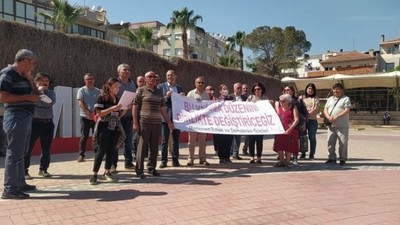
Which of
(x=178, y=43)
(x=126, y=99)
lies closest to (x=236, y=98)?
(x=126, y=99)

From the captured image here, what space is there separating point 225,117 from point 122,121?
2.26 metres

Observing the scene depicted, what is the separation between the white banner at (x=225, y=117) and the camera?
8117mm

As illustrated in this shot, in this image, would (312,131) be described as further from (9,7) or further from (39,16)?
(39,16)

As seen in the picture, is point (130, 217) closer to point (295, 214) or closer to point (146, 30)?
point (295, 214)

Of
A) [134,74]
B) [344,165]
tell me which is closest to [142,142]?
[344,165]

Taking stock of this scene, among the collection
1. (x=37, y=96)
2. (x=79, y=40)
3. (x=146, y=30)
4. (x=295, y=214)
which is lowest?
(x=295, y=214)

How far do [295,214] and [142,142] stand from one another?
10.1 feet

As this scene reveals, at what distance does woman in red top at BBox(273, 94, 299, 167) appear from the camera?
8.13m

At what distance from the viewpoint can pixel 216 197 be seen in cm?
550

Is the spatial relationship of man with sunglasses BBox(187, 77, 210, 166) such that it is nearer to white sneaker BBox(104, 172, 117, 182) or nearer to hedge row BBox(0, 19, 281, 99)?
white sneaker BBox(104, 172, 117, 182)

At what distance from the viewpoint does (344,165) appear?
868cm

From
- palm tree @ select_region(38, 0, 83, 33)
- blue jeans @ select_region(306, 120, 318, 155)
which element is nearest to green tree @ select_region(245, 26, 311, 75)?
palm tree @ select_region(38, 0, 83, 33)

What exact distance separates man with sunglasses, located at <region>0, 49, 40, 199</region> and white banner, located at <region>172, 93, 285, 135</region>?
10.8 ft

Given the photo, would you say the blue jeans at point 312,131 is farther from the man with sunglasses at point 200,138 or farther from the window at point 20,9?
the window at point 20,9
